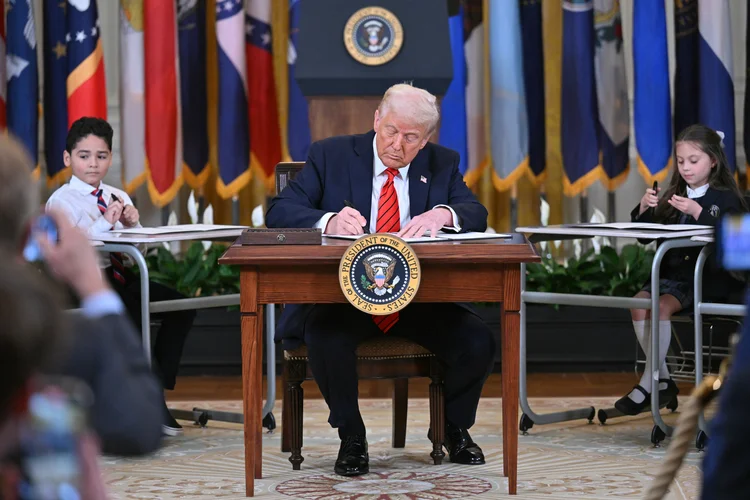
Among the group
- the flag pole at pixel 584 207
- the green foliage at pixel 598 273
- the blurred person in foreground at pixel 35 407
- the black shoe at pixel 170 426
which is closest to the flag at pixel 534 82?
the flag pole at pixel 584 207

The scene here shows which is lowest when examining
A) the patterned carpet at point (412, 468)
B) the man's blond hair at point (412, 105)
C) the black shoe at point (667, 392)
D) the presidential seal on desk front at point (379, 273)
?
the patterned carpet at point (412, 468)

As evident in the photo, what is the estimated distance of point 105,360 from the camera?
1196 millimetres

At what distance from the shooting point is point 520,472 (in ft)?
11.1

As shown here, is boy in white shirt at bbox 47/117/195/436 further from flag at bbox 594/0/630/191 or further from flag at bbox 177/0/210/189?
flag at bbox 594/0/630/191

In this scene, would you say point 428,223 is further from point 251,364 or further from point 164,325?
point 164,325

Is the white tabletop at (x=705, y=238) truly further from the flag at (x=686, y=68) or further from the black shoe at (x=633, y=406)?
the flag at (x=686, y=68)

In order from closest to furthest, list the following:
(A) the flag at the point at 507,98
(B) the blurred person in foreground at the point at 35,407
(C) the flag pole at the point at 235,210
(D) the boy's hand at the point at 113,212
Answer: (B) the blurred person in foreground at the point at 35,407 < (D) the boy's hand at the point at 113,212 < (A) the flag at the point at 507,98 < (C) the flag pole at the point at 235,210

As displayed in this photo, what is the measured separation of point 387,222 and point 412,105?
0.37 m

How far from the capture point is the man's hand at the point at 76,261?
1.22 meters

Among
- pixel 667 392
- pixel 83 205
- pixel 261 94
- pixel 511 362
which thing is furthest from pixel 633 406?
pixel 261 94

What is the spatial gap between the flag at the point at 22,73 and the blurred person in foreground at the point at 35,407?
4.99m

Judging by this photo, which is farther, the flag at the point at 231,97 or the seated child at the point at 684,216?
the flag at the point at 231,97

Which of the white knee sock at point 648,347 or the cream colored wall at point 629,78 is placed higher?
the cream colored wall at point 629,78

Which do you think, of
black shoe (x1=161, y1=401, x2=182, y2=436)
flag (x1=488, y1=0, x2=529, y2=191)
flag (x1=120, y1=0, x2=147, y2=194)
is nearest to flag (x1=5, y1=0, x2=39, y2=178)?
flag (x1=120, y1=0, x2=147, y2=194)
